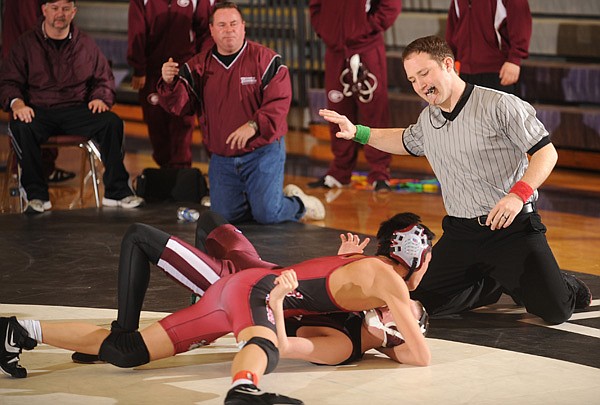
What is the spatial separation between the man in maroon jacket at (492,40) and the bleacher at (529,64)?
1385mm

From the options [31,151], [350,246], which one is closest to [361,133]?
[350,246]

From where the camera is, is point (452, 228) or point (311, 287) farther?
point (452, 228)

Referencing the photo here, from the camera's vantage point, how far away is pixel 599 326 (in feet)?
15.1

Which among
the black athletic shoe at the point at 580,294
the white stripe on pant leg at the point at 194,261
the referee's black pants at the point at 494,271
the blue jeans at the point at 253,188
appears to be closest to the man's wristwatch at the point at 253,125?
the blue jeans at the point at 253,188

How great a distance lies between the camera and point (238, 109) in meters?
6.73

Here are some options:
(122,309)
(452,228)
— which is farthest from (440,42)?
(122,309)

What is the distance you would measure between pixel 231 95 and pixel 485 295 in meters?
2.42

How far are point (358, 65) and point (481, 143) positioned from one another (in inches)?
142

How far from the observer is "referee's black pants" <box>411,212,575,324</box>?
459 cm

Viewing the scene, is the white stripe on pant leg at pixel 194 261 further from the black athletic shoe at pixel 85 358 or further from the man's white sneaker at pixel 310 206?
the man's white sneaker at pixel 310 206

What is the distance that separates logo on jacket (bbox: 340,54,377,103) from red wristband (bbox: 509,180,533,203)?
385 centimetres

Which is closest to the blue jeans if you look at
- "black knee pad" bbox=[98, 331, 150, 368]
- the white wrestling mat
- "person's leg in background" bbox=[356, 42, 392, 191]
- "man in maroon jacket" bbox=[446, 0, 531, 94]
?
"person's leg in background" bbox=[356, 42, 392, 191]

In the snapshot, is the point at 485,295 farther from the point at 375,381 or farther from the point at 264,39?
the point at 264,39

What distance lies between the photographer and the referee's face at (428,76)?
174 inches
